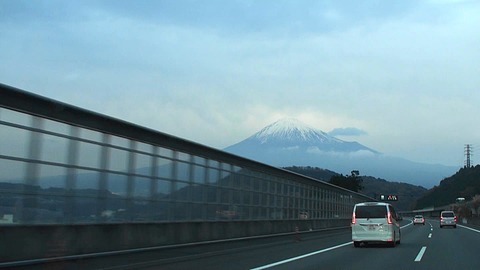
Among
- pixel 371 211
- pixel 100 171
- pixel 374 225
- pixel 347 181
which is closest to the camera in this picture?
pixel 100 171

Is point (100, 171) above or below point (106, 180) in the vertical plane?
above

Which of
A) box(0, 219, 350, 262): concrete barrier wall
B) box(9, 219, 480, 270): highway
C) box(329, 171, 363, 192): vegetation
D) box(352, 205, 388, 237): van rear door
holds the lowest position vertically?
box(9, 219, 480, 270): highway

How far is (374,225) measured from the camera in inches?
1058

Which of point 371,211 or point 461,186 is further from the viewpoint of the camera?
point 461,186

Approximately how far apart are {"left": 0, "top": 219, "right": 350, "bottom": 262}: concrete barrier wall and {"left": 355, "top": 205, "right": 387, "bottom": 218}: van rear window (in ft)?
20.7

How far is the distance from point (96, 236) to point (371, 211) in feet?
52.9

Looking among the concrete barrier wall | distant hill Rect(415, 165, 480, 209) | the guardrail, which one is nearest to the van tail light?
the guardrail

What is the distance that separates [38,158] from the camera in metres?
12.6

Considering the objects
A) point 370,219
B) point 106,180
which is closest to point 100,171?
point 106,180

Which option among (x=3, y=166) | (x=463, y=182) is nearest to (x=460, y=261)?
(x=3, y=166)

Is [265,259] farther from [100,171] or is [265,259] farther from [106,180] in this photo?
[100,171]

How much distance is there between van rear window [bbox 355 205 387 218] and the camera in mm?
27188

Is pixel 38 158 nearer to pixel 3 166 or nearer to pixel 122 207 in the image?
pixel 3 166

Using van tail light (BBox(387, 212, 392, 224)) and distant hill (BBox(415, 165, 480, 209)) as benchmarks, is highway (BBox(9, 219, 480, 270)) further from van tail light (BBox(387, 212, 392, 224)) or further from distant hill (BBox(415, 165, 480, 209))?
distant hill (BBox(415, 165, 480, 209))
